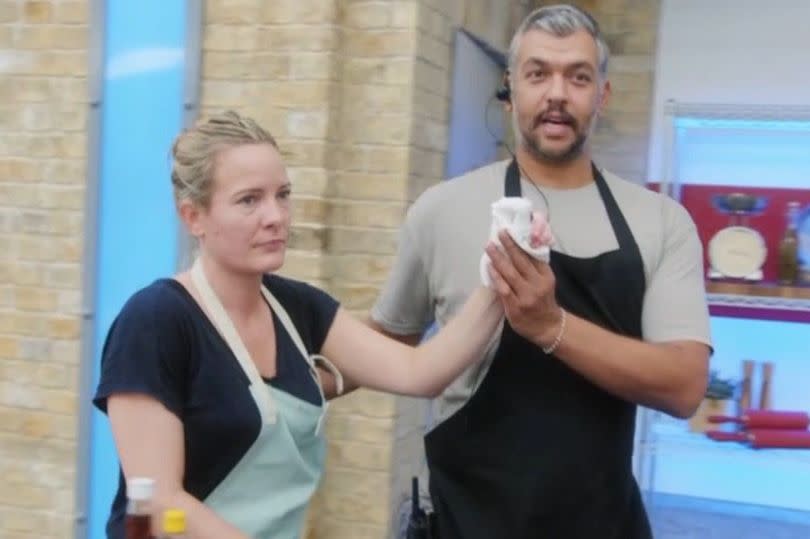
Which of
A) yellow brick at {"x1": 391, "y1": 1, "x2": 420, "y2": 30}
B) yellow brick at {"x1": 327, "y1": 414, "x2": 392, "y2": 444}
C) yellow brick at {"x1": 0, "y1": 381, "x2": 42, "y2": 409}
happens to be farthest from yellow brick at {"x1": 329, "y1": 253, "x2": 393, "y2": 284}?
yellow brick at {"x1": 0, "y1": 381, "x2": 42, "y2": 409}

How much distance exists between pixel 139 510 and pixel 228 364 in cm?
25

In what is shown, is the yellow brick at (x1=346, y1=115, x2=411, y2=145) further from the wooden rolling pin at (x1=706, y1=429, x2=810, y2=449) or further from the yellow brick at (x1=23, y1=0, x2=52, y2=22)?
the wooden rolling pin at (x1=706, y1=429, x2=810, y2=449)

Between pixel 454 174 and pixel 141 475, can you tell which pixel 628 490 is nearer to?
pixel 141 475

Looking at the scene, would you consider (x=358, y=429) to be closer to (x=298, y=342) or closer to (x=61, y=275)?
(x=61, y=275)

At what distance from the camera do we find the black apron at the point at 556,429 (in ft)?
5.14

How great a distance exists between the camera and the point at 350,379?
5.34 ft

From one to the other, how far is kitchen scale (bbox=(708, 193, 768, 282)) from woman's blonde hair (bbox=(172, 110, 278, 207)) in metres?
2.42

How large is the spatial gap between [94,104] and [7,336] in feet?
2.37

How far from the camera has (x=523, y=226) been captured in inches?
54.9

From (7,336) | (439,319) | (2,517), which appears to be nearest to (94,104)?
(7,336)

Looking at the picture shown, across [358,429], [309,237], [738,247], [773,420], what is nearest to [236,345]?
[309,237]

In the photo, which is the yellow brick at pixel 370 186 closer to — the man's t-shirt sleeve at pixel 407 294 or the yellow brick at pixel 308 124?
the yellow brick at pixel 308 124

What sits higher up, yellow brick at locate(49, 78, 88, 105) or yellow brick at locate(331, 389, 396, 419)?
yellow brick at locate(49, 78, 88, 105)

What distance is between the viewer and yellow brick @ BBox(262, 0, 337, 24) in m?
2.62
